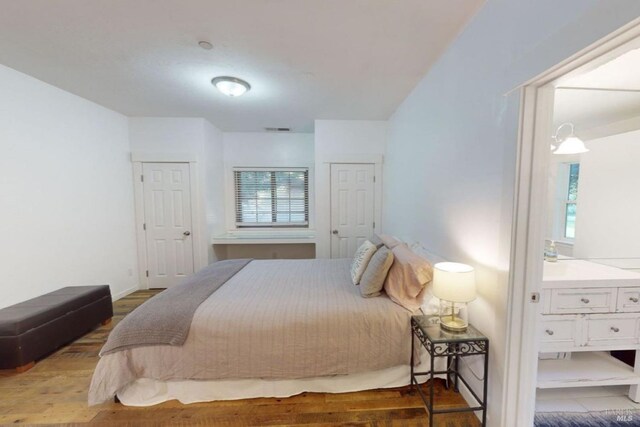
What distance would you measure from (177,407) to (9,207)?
236 cm

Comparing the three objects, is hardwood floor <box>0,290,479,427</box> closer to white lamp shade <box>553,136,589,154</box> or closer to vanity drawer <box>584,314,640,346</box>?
→ vanity drawer <box>584,314,640,346</box>

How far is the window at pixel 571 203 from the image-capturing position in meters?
2.22

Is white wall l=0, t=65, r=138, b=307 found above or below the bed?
above

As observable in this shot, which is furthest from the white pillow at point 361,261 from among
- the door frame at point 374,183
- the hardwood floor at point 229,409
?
the door frame at point 374,183

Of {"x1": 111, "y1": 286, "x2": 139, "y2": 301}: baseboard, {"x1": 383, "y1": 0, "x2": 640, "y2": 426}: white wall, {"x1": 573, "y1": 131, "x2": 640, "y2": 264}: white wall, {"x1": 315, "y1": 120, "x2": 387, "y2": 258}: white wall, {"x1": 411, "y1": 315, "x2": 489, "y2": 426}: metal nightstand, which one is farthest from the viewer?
{"x1": 315, "y1": 120, "x2": 387, "y2": 258}: white wall

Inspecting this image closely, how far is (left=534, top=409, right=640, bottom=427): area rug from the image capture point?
1486 millimetres

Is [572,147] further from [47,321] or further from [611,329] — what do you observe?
[47,321]

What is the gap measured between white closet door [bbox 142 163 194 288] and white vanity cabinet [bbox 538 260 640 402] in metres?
3.99

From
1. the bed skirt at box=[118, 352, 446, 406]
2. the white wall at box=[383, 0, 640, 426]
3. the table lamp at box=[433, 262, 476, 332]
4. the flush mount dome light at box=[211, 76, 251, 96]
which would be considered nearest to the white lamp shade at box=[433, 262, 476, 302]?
the table lamp at box=[433, 262, 476, 332]

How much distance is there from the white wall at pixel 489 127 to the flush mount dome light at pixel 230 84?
1.75 metres

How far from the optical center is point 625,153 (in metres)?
2.03

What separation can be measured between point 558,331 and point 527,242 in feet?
2.67

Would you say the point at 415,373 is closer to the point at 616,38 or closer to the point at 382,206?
the point at 616,38

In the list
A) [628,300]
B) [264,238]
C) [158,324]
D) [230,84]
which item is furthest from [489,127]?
Result: [264,238]
